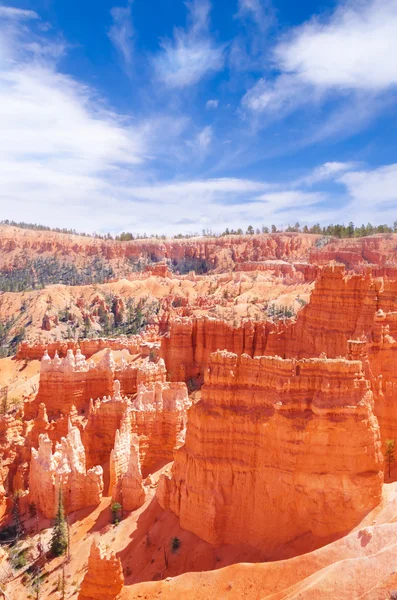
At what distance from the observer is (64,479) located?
25000 millimetres

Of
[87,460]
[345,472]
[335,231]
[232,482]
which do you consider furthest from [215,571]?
[335,231]

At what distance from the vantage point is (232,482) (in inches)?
710

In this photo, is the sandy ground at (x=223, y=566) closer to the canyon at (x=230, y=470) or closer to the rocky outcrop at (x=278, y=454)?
the canyon at (x=230, y=470)

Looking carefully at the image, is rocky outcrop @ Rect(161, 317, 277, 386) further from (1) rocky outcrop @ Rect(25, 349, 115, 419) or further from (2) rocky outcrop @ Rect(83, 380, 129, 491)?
(2) rocky outcrop @ Rect(83, 380, 129, 491)

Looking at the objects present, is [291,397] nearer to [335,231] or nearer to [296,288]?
[296,288]

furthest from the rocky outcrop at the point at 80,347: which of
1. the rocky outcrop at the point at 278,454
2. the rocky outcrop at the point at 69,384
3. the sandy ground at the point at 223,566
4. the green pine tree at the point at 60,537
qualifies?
the rocky outcrop at the point at 278,454

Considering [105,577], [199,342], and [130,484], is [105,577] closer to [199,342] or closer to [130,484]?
[130,484]

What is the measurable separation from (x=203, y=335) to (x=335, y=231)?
3693 inches

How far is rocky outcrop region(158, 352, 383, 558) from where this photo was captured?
15.6 metres

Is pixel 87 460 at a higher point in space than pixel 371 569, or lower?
lower

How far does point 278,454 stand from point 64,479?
1242 cm

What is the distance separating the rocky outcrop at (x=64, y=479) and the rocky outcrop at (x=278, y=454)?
658cm

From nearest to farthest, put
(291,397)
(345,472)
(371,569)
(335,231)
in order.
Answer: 1. (371,569)
2. (345,472)
3. (291,397)
4. (335,231)

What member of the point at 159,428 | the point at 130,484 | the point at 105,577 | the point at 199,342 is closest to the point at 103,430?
the point at 159,428
